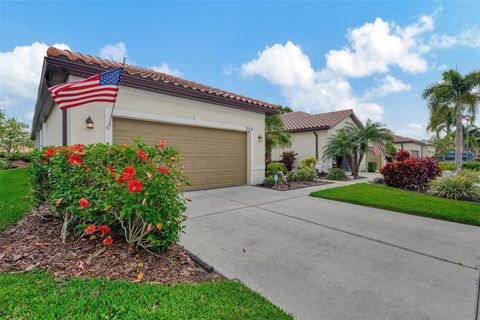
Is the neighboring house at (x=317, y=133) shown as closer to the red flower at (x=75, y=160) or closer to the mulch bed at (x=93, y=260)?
the mulch bed at (x=93, y=260)

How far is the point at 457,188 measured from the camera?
737cm

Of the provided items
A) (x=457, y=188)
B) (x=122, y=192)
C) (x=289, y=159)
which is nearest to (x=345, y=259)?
(x=122, y=192)

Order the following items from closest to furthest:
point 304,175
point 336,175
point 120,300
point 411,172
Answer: point 120,300, point 411,172, point 304,175, point 336,175

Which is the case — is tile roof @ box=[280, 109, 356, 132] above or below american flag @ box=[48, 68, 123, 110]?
above

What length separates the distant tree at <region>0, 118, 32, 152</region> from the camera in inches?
1001

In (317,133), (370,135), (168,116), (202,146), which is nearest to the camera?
(168,116)

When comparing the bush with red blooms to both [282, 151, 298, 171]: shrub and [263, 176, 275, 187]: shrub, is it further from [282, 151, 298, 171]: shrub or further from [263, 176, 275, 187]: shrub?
[282, 151, 298, 171]: shrub

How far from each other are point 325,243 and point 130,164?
3198 millimetres

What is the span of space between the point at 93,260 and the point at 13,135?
116 ft

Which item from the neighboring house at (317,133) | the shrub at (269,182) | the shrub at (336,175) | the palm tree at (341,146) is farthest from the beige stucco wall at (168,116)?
the neighboring house at (317,133)

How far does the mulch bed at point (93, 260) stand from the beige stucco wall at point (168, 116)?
315 cm

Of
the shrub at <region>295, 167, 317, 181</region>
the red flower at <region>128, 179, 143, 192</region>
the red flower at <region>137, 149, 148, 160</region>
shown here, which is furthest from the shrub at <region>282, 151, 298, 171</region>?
the red flower at <region>128, 179, 143, 192</region>

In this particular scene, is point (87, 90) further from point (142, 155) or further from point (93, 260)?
point (93, 260)

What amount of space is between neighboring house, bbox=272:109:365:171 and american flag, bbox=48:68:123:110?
1298 centimetres
